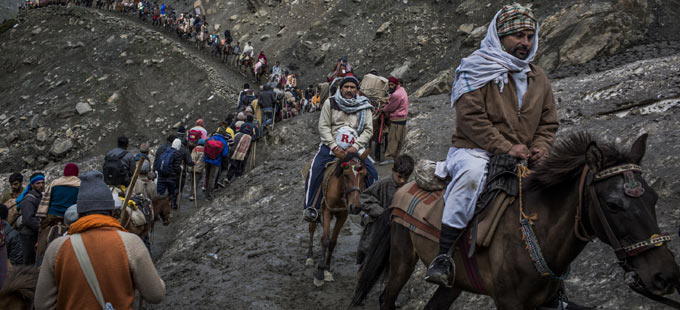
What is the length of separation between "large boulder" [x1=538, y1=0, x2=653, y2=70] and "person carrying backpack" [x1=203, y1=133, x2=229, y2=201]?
368 inches

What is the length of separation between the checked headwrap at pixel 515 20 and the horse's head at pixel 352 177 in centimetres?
313

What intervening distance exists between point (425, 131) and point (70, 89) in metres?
24.1

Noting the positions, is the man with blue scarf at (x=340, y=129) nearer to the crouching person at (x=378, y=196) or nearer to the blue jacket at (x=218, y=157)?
the crouching person at (x=378, y=196)

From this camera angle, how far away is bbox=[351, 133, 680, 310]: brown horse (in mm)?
2671

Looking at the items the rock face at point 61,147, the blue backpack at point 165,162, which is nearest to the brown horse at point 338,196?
the blue backpack at point 165,162

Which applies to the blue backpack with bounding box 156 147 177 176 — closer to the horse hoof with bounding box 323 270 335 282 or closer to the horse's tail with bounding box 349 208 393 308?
the horse hoof with bounding box 323 270 335 282

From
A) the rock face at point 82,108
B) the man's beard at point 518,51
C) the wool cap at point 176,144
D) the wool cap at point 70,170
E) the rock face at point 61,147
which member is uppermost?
the man's beard at point 518,51

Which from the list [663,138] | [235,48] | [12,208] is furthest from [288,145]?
[235,48]

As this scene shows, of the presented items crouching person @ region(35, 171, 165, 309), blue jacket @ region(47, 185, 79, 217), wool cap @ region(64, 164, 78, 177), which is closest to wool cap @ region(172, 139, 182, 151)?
wool cap @ region(64, 164, 78, 177)

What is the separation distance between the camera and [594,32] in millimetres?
13789

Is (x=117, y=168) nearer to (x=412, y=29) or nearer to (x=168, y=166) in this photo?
(x=168, y=166)

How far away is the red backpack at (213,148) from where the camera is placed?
13.7 meters

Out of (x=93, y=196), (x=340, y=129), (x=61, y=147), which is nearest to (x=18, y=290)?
(x=93, y=196)

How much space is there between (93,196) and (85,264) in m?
0.44
